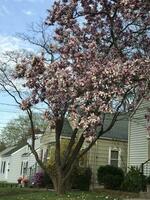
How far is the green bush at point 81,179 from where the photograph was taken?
33.0 m

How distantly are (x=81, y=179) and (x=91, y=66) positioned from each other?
1775 centimetres

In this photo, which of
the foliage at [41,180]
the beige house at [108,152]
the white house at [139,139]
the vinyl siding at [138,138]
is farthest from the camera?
the beige house at [108,152]

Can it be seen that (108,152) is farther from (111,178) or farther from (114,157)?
(111,178)

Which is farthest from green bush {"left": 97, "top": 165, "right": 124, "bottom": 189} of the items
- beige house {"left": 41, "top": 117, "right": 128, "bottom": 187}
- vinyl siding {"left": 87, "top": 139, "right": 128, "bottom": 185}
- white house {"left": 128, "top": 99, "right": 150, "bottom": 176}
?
vinyl siding {"left": 87, "top": 139, "right": 128, "bottom": 185}

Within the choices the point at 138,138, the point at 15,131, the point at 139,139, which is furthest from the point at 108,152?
the point at 15,131

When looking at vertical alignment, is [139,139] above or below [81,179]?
above

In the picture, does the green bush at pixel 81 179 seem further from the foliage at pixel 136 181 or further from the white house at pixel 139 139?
the foliage at pixel 136 181

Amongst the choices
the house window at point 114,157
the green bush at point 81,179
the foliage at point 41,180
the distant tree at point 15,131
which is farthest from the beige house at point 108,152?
the distant tree at point 15,131

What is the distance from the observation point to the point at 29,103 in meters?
20.5

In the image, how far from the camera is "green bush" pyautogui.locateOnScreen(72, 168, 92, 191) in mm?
32969

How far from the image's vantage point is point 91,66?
55.9 feet

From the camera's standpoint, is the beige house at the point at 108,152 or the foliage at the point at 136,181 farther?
the beige house at the point at 108,152

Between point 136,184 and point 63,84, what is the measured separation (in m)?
10.8

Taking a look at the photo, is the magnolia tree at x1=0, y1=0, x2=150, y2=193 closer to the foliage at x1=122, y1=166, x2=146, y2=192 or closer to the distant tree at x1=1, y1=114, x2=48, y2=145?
the foliage at x1=122, y1=166, x2=146, y2=192
